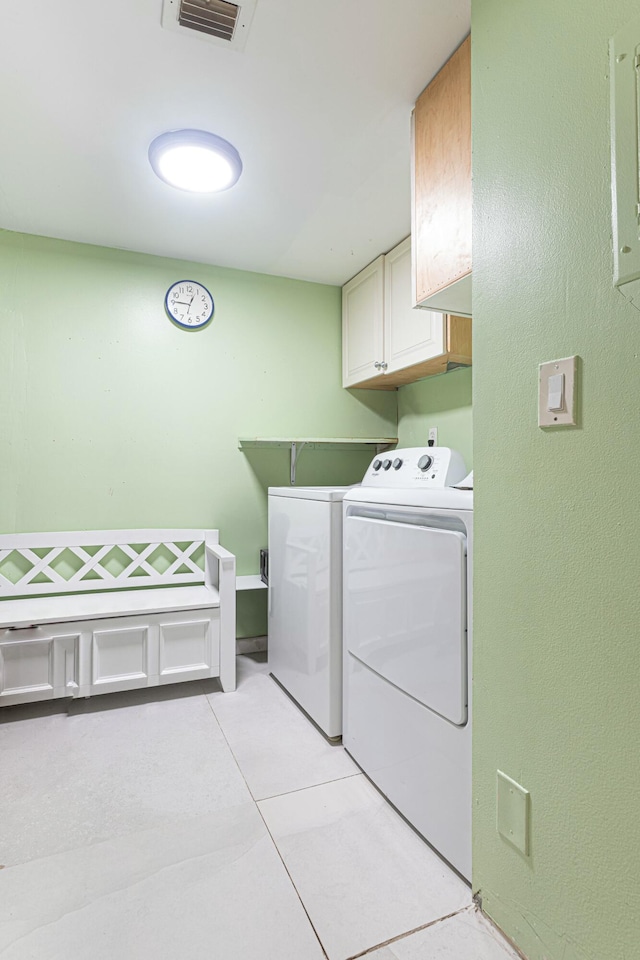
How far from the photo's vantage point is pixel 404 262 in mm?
2430

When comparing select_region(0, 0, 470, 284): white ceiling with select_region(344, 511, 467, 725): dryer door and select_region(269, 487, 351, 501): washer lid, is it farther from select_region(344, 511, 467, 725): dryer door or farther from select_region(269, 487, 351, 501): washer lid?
select_region(344, 511, 467, 725): dryer door

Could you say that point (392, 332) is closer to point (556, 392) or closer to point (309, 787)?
point (556, 392)

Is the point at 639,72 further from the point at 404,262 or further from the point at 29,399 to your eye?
the point at 29,399

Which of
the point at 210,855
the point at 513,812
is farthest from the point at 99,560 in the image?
the point at 513,812

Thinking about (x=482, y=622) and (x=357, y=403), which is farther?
(x=357, y=403)

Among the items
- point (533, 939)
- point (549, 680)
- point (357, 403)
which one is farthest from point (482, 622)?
point (357, 403)

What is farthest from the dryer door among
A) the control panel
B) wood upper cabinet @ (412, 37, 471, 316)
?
wood upper cabinet @ (412, 37, 471, 316)

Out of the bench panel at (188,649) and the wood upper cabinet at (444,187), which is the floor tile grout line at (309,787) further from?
the wood upper cabinet at (444,187)

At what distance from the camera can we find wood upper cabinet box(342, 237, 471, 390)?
2153 mm

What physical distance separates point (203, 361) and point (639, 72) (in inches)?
91.1

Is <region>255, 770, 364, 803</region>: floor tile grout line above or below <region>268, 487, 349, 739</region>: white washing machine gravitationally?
below

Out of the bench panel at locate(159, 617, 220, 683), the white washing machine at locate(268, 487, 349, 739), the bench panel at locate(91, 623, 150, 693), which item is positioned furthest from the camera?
the bench panel at locate(159, 617, 220, 683)

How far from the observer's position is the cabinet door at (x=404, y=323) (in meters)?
2.19

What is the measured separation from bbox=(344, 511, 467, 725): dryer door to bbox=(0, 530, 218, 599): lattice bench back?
1.24m
